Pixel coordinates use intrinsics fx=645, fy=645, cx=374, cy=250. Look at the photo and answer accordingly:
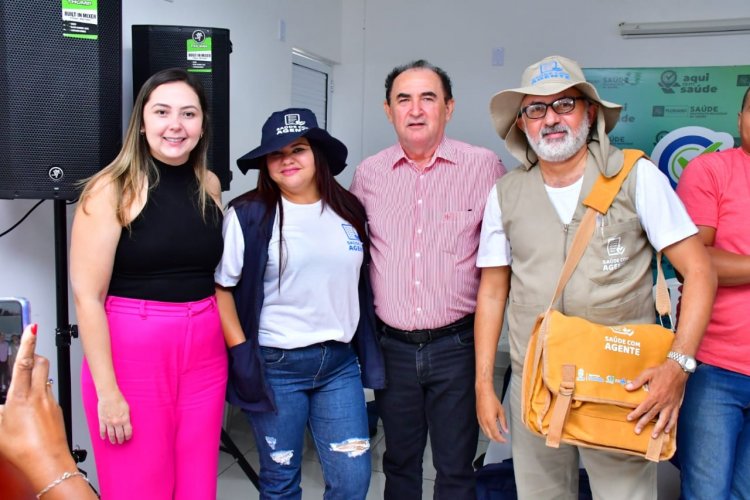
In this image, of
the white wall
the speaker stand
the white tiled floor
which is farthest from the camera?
the white wall

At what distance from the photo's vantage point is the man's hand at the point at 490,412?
1959mm

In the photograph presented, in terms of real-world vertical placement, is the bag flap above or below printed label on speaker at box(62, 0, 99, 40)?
below

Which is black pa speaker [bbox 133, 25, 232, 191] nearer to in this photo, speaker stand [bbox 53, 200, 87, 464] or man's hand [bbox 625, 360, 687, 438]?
speaker stand [bbox 53, 200, 87, 464]

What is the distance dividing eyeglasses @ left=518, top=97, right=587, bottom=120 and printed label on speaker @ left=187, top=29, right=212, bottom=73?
1.28 metres

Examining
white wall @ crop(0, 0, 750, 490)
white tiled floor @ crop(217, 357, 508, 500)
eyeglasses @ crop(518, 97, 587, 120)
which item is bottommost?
white tiled floor @ crop(217, 357, 508, 500)

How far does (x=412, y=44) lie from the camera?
16.4 feet

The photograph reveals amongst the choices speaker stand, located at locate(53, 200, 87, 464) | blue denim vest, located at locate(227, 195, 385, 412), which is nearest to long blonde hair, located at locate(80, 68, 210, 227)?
blue denim vest, located at locate(227, 195, 385, 412)

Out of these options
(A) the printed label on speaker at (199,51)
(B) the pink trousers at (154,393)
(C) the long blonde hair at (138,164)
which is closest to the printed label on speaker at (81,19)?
(C) the long blonde hair at (138,164)

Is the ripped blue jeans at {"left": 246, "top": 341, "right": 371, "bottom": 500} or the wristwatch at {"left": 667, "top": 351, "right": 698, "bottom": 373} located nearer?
the wristwatch at {"left": 667, "top": 351, "right": 698, "bottom": 373}

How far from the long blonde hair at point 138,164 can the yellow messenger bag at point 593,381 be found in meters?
1.03

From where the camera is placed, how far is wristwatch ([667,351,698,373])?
5.26 feet

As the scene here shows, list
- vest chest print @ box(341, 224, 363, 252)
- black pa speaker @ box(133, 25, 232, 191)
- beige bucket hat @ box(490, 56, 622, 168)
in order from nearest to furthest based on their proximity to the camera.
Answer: beige bucket hat @ box(490, 56, 622, 168), vest chest print @ box(341, 224, 363, 252), black pa speaker @ box(133, 25, 232, 191)

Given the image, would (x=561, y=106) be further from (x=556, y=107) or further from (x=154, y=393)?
(x=154, y=393)

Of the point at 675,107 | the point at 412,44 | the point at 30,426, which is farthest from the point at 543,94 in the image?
the point at 412,44
